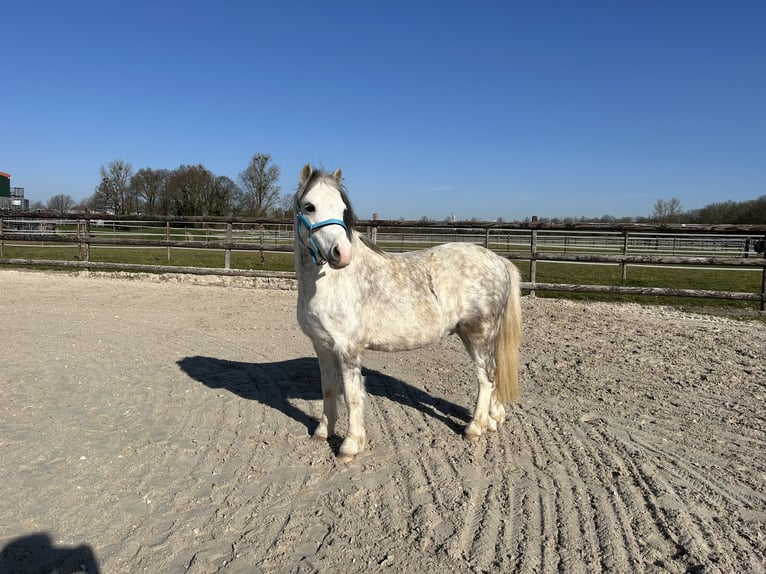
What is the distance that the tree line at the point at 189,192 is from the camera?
3347 cm

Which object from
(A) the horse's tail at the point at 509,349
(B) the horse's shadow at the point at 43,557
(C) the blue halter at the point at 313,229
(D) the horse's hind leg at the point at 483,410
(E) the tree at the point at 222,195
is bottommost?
(B) the horse's shadow at the point at 43,557

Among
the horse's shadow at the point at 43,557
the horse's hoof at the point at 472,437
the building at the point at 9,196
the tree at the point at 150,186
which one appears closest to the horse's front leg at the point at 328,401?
the horse's hoof at the point at 472,437

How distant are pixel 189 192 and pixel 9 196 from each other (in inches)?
1115

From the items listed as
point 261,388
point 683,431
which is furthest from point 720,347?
point 261,388

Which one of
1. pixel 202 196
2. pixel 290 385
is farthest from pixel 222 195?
pixel 290 385

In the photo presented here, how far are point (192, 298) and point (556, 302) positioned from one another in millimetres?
7013

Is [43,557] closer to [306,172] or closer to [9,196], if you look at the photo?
[306,172]

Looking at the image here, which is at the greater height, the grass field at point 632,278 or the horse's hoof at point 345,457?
the grass field at point 632,278

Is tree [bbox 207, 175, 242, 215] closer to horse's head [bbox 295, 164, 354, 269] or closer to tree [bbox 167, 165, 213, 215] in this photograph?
tree [bbox 167, 165, 213, 215]

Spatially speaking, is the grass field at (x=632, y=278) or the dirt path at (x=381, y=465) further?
the grass field at (x=632, y=278)

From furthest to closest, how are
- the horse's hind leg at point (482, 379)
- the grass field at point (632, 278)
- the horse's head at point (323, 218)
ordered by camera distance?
the grass field at point (632, 278) < the horse's hind leg at point (482, 379) < the horse's head at point (323, 218)

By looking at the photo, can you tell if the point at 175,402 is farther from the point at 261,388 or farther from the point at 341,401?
the point at 341,401

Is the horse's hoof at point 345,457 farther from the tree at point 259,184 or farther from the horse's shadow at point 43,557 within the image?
the tree at point 259,184

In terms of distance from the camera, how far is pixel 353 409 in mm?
3154
